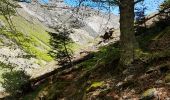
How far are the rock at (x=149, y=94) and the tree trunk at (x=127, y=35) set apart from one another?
9.46 ft

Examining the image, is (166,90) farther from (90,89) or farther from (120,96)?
(90,89)

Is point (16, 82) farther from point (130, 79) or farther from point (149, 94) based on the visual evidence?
point (149, 94)

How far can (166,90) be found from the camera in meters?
9.45

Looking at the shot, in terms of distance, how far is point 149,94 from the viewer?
9648 millimetres

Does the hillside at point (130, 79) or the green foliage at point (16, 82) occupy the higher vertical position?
the hillside at point (130, 79)

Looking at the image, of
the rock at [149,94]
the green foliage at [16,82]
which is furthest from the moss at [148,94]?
the green foliage at [16,82]

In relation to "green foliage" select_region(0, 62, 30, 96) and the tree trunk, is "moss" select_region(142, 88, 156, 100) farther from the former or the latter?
"green foliage" select_region(0, 62, 30, 96)

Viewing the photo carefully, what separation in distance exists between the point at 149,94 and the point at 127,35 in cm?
359

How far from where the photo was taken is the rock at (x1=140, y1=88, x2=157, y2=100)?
952 centimetres

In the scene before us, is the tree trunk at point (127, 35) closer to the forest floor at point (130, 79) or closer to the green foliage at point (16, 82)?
the forest floor at point (130, 79)

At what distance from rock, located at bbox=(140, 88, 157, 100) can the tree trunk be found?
9.46 feet

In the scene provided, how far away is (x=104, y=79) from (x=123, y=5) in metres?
2.58

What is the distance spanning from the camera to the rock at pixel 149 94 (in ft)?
31.2

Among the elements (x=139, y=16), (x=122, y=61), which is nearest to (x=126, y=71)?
(x=122, y=61)
